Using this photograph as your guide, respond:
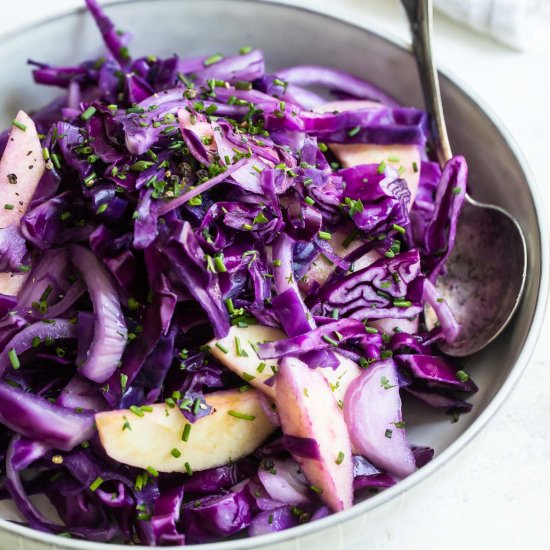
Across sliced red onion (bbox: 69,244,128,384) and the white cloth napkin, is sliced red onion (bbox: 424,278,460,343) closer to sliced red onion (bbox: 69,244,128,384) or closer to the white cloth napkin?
sliced red onion (bbox: 69,244,128,384)

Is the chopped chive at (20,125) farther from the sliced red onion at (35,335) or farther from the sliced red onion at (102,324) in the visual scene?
the sliced red onion at (35,335)

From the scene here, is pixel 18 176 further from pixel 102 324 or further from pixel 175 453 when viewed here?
pixel 175 453

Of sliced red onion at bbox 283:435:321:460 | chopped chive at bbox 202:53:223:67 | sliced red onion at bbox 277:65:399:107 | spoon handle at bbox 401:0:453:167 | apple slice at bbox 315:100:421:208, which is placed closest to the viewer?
sliced red onion at bbox 283:435:321:460

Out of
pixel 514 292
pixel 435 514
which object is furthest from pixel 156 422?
pixel 514 292

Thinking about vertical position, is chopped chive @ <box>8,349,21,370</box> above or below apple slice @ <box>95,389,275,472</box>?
above

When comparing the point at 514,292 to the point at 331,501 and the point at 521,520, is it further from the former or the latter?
the point at 331,501

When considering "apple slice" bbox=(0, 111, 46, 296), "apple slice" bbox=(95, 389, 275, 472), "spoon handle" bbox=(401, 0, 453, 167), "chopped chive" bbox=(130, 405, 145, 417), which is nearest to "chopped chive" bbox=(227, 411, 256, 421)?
"apple slice" bbox=(95, 389, 275, 472)
